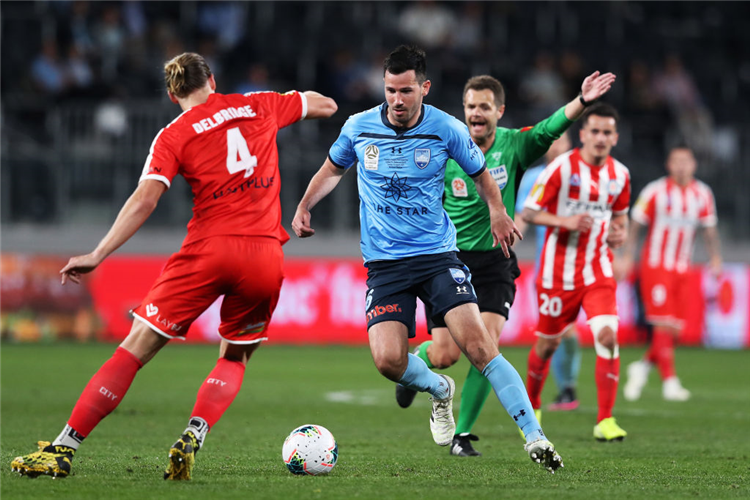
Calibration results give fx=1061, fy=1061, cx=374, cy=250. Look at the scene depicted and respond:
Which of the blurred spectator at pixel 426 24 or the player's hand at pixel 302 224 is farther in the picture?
the blurred spectator at pixel 426 24

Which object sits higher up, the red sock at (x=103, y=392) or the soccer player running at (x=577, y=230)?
the soccer player running at (x=577, y=230)

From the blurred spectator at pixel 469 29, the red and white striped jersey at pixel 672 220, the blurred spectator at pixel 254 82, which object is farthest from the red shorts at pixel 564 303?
the blurred spectator at pixel 469 29

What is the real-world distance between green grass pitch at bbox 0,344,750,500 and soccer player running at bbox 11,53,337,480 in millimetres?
338

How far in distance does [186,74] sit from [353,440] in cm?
329

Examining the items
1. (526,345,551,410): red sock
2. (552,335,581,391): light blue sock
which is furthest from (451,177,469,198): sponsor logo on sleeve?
(552,335,581,391): light blue sock

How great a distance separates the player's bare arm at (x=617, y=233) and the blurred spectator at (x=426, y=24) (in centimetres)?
1201

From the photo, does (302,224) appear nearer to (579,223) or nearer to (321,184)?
(321,184)

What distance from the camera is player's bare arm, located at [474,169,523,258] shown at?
621 centimetres

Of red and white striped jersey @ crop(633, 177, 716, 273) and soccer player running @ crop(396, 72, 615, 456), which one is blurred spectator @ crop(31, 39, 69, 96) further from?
soccer player running @ crop(396, 72, 615, 456)

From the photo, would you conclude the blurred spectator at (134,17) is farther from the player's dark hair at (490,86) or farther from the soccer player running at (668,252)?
the player's dark hair at (490,86)

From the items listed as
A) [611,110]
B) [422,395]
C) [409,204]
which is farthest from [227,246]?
[422,395]

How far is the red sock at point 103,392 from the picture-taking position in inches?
219

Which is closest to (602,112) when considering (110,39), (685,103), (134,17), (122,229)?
(122,229)

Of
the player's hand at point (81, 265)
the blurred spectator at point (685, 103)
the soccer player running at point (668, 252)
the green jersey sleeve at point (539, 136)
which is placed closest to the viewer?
the player's hand at point (81, 265)
